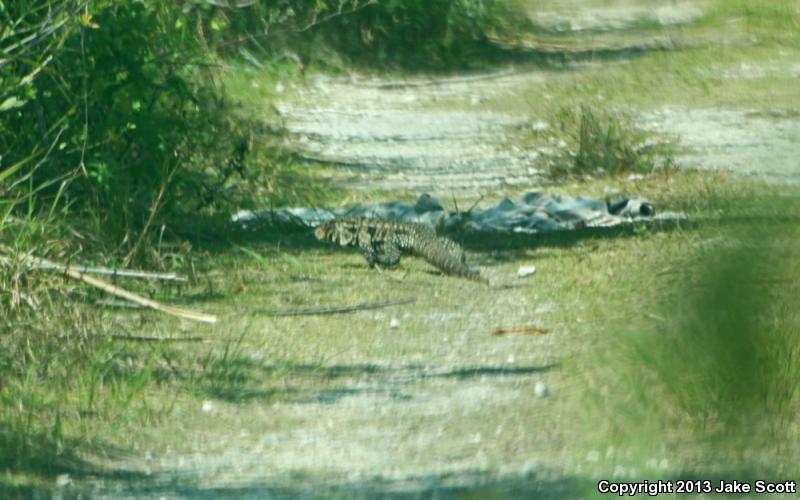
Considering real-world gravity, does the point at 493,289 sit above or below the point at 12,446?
below

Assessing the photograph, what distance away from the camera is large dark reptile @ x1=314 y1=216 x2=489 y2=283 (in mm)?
6383

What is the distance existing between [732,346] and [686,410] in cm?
233

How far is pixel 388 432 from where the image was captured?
4.04 metres

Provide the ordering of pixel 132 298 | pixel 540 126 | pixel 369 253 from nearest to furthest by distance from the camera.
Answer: pixel 132 298 < pixel 369 253 < pixel 540 126

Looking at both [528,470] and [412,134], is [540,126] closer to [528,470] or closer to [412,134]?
[412,134]

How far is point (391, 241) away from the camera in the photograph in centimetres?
655

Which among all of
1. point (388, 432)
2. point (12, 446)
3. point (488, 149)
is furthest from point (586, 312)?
point (488, 149)

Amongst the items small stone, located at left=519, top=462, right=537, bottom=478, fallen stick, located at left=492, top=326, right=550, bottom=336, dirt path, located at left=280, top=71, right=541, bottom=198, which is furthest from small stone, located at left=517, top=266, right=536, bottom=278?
small stone, located at left=519, top=462, right=537, bottom=478

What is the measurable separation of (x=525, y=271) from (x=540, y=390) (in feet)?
6.51

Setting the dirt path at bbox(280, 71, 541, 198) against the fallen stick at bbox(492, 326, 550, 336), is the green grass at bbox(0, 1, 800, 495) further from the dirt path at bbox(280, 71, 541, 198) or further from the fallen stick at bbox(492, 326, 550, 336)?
the dirt path at bbox(280, 71, 541, 198)

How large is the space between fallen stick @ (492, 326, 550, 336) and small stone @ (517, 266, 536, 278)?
966mm

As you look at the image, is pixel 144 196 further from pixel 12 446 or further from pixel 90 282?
pixel 12 446

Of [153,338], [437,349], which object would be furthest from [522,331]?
[153,338]

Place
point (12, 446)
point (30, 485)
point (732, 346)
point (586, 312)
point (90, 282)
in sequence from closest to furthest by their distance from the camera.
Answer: point (732, 346) → point (30, 485) → point (12, 446) → point (90, 282) → point (586, 312)
